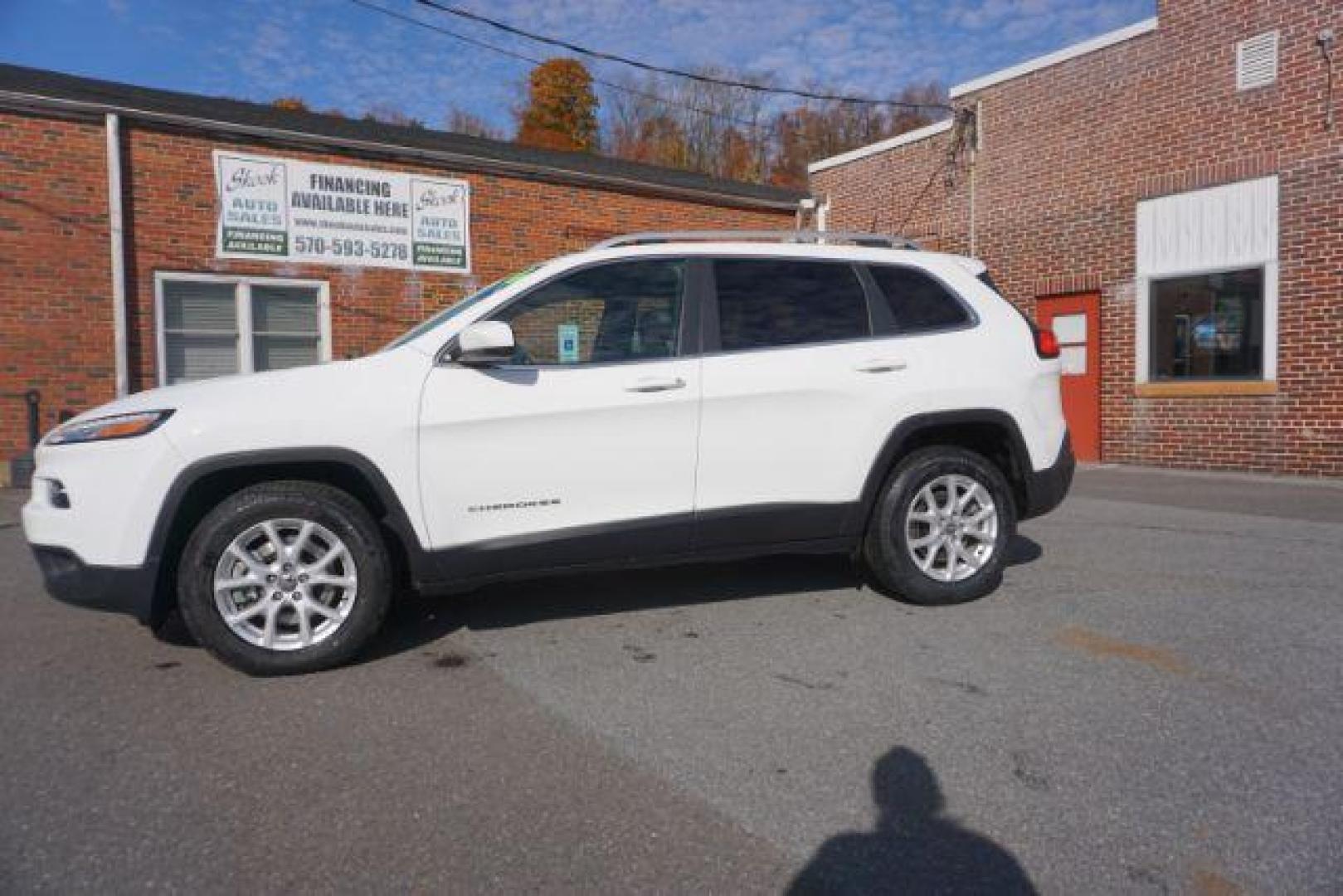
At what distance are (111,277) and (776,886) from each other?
34.1ft

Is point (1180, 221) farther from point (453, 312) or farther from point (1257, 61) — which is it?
point (453, 312)

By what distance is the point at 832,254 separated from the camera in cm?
451

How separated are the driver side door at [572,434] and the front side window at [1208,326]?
9171 millimetres

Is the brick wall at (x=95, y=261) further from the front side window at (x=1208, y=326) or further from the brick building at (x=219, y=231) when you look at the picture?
the front side window at (x=1208, y=326)

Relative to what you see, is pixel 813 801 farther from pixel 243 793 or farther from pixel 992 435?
pixel 992 435

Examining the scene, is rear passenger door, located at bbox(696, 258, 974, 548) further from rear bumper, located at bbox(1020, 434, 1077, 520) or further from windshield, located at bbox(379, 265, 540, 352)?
windshield, located at bbox(379, 265, 540, 352)

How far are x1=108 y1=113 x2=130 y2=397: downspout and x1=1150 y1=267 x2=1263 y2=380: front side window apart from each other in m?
12.5

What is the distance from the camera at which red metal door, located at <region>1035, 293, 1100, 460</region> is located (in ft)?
38.8

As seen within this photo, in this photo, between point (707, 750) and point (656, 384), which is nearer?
point (707, 750)

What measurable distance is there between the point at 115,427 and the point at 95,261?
7.66 meters

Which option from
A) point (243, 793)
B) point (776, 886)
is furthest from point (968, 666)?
point (243, 793)

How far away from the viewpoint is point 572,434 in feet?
12.4

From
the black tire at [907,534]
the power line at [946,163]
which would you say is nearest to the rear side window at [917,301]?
the black tire at [907,534]

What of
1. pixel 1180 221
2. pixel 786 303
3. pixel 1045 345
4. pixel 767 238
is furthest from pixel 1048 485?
pixel 1180 221
